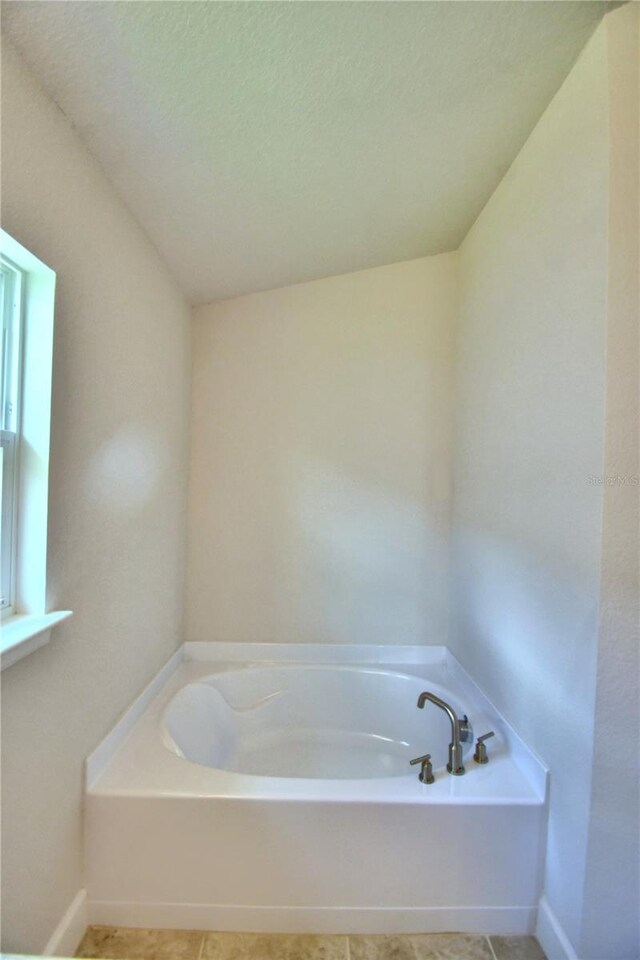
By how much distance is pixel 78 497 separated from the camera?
127 cm

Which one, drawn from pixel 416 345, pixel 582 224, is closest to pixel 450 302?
pixel 416 345

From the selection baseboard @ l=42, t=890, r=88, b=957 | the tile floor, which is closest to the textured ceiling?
baseboard @ l=42, t=890, r=88, b=957

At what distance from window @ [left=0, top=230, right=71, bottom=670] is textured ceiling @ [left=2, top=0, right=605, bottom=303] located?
0.48 m

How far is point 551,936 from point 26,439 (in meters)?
1.92

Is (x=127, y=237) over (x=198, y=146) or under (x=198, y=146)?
under

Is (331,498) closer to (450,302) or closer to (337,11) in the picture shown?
(450,302)

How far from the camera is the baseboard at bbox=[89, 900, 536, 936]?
1297mm

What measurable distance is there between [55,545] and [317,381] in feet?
4.98

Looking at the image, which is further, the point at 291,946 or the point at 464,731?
the point at 464,731

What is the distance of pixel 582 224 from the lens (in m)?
1.20

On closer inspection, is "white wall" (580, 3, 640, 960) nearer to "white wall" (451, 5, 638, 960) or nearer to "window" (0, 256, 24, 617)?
"white wall" (451, 5, 638, 960)

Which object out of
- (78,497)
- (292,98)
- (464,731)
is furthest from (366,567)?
(292,98)

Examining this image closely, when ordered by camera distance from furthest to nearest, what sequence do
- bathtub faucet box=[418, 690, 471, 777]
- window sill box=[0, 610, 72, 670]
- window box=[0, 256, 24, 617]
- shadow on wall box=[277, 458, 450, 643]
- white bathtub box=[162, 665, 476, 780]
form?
shadow on wall box=[277, 458, 450, 643], white bathtub box=[162, 665, 476, 780], bathtub faucet box=[418, 690, 471, 777], window box=[0, 256, 24, 617], window sill box=[0, 610, 72, 670]

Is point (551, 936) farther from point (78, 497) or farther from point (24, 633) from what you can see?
point (78, 497)
